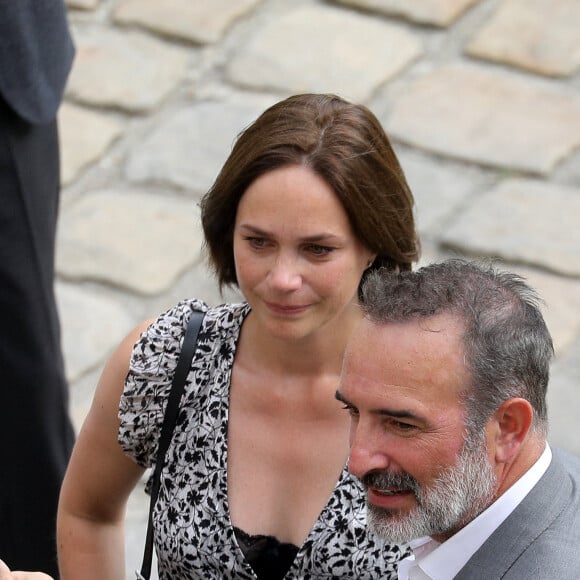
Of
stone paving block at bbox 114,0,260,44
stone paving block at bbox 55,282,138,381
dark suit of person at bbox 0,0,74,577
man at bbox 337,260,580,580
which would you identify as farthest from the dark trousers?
stone paving block at bbox 114,0,260,44

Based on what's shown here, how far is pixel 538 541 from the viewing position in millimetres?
2086

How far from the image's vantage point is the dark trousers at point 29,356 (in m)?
3.36

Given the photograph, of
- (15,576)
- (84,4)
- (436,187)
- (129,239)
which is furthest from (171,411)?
(84,4)

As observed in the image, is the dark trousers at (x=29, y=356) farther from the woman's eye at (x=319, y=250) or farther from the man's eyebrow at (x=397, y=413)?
the man's eyebrow at (x=397, y=413)

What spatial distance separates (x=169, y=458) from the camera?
278cm

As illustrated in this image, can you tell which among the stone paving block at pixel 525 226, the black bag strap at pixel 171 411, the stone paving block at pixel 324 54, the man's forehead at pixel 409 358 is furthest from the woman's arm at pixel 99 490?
the stone paving block at pixel 324 54

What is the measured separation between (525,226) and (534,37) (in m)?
1.30

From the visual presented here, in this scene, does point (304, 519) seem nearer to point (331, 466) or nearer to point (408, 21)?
point (331, 466)

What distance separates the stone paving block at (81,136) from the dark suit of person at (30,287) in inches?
79.9

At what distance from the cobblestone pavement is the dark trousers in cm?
97

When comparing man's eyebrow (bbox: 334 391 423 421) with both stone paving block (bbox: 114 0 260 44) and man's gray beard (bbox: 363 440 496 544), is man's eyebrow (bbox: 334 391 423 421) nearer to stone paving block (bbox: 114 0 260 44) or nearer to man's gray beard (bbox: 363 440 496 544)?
man's gray beard (bbox: 363 440 496 544)

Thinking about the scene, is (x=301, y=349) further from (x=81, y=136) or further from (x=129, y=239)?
(x=81, y=136)

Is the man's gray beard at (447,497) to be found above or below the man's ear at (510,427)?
below

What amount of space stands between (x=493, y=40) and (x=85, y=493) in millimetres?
3768
